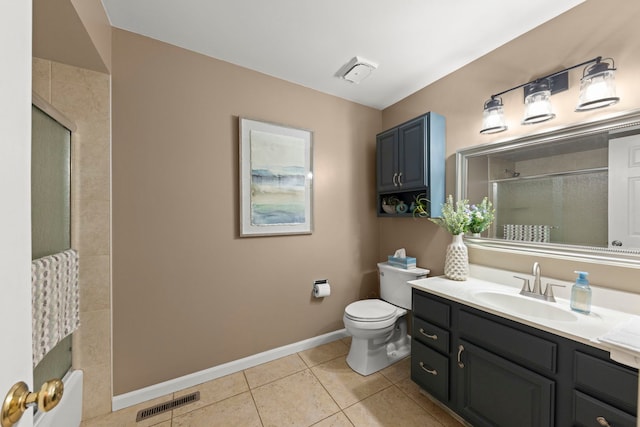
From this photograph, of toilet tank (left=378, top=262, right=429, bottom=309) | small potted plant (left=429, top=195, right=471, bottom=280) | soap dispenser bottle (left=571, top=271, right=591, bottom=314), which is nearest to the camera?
soap dispenser bottle (left=571, top=271, right=591, bottom=314)

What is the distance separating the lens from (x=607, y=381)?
96 centimetres

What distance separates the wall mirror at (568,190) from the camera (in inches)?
50.4

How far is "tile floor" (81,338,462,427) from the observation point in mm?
1555

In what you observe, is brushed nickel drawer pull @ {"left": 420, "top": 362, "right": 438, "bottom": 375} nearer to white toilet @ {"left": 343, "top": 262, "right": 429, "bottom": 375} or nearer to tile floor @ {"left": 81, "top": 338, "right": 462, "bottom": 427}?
tile floor @ {"left": 81, "top": 338, "right": 462, "bottom": 427}

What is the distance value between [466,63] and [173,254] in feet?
8.77

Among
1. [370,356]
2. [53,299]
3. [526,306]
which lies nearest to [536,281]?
[526,306]

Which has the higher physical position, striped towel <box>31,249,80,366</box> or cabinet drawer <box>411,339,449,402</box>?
striped towel <box>31,249,80,366</box>

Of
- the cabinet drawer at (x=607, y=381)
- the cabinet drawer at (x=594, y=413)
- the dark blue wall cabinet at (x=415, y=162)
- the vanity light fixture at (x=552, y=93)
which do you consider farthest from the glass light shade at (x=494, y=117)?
the cabinet drawer at (x=594, y=413)

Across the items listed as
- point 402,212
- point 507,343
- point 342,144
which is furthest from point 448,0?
point 507,343

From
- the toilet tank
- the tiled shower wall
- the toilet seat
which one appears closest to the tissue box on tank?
the toilet tank

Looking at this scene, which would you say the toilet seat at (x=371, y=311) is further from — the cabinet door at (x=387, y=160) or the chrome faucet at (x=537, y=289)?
the cabinet door at (x=387, y=160)

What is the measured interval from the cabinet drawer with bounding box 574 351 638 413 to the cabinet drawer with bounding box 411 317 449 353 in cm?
60

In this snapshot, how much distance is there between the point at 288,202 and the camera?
224 cm

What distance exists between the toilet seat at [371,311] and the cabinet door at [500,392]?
620mm
